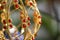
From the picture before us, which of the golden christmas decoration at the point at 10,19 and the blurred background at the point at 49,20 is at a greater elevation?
the golden christmas decoration at the point at 10,19

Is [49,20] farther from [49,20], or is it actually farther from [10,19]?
[10,19]

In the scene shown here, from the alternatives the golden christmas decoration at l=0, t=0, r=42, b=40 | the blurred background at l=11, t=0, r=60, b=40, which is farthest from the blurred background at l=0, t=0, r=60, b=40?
the golden christmas decoration at l=0, t=0, r=42, b=40

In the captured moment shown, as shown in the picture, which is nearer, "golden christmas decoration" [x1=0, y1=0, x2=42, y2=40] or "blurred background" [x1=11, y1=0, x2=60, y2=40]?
"golden christmas decoration" [x1=0, y1=0, x2=42, y2=40]

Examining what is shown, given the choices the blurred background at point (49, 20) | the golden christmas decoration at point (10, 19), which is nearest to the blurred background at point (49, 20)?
the blurred background at point (49, 20)

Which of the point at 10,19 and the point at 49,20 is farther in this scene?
the point at 49,20

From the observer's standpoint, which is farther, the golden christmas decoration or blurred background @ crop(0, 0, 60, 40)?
blurred background @ crop(0, 0, 60, 40)

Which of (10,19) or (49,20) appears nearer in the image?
(10,19)

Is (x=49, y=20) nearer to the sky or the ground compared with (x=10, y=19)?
nearer to the ground

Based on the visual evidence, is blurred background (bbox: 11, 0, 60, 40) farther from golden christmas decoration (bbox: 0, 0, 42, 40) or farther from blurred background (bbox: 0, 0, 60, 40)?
golden christmas decoration (bbox: 0, 0, 42, 40)

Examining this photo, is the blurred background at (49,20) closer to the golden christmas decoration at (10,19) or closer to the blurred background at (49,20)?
the blurred background at (49,20)

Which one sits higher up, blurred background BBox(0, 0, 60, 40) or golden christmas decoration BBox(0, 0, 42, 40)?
golden christmas decoration BBox(0, 0, 42, 40)

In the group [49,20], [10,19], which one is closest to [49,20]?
[49,20]

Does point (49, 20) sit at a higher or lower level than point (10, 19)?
lower
